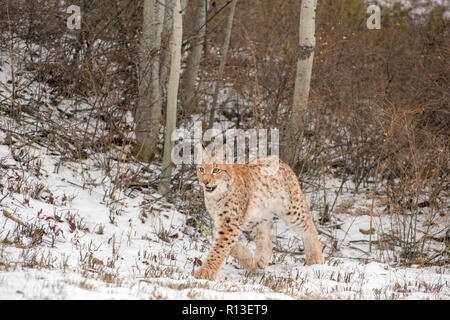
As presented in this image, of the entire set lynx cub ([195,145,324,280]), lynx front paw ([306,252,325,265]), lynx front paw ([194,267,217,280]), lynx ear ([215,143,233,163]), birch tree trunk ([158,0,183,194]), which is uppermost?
birch tree trunk ([158,0,183,194])

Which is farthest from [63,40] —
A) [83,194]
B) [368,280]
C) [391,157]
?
[368,280]

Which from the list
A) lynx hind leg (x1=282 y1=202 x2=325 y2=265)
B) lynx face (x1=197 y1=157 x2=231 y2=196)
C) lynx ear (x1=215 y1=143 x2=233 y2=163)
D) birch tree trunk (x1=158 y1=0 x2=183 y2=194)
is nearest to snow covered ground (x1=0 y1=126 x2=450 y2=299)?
lynx hind leg (x1=282 y1=202 x2=325 y2=265)

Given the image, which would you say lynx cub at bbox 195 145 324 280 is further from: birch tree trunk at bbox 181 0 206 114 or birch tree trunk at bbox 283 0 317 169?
birch tree trunk at bbox 181 0 206 114

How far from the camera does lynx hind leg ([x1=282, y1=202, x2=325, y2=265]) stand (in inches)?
282

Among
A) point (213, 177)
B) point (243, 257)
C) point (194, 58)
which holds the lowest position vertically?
point (243, 257)

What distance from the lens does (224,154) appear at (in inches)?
261

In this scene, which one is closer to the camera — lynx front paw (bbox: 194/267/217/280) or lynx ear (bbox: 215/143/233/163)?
lynx front paw (bbox: 194/267/217/280)

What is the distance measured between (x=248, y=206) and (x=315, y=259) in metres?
1.19

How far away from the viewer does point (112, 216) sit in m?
7.54

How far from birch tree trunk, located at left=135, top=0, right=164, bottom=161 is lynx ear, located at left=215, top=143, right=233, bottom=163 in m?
2.22

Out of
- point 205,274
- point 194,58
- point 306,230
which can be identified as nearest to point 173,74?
point 306,230

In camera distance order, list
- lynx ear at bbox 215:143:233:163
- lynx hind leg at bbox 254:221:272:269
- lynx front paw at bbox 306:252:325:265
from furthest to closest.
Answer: lynx front paw at bbox 306:252:325:265 → lynx hind leg at bbox 254:221:272:269 → lynx ear at bbox 215:143:233:163

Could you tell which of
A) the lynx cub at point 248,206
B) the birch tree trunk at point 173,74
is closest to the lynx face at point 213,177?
the lynx cub at point 248,206

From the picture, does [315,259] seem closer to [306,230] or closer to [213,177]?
[306,230]
